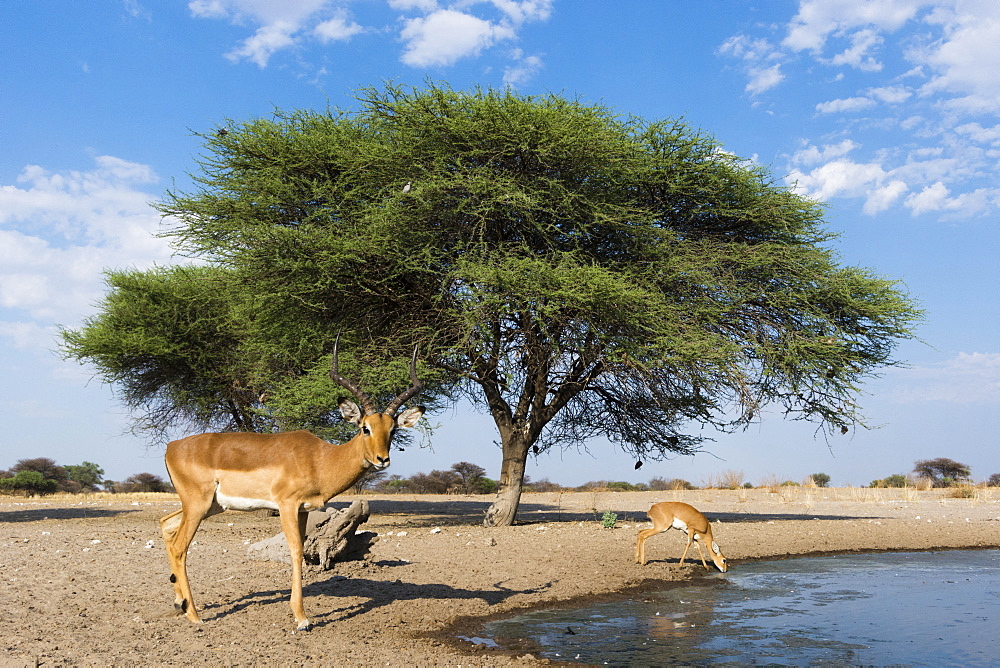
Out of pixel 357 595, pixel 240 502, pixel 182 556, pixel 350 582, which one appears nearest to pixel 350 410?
pixel 240 502

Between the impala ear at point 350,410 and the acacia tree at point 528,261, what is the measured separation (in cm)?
826

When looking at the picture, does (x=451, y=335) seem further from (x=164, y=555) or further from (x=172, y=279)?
(x=172, y=279)

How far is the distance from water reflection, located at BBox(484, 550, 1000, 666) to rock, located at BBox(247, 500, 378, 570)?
11.3ft

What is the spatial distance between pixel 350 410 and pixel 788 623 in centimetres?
610

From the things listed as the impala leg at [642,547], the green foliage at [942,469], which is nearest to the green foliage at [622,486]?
the green foliage at [942,469]

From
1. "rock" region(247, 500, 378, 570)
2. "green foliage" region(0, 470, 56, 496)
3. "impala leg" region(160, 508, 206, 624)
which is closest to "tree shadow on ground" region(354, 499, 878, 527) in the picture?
"rock" region(247, 500, 378, 570)

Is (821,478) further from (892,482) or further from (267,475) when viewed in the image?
(267,475)

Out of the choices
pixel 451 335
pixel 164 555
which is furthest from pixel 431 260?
pixel 164 555

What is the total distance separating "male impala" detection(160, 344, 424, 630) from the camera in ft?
30.3

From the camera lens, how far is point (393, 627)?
978 cm

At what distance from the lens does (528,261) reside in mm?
17625

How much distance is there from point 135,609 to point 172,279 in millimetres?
20145

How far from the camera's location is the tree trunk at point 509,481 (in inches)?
808

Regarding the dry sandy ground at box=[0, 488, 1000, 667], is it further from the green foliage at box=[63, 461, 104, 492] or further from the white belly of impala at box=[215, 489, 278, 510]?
the green foliage at box=[63, 461, 104, 492]
